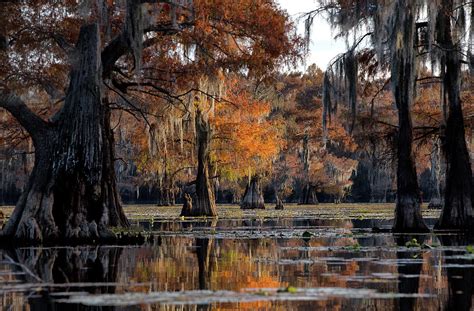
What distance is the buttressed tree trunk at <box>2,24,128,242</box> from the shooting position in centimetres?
1666

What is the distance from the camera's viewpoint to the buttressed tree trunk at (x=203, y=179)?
38.8 m

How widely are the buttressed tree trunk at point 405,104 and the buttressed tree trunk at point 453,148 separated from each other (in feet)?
3.60

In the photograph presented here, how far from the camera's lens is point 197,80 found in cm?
2511

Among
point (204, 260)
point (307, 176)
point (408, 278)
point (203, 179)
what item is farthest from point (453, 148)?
point (307, 176)

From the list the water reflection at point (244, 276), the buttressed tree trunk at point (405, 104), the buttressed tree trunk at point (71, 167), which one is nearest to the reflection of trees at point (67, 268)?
the water reflection at point (244, 276)

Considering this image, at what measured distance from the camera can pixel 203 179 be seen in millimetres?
39031

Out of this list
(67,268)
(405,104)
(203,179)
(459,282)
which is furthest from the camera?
(203,179)

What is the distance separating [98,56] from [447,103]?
31.6ft

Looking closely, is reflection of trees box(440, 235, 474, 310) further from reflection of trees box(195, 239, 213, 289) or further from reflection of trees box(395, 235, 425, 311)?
reflection of trees box(195, 239, 213, 289)

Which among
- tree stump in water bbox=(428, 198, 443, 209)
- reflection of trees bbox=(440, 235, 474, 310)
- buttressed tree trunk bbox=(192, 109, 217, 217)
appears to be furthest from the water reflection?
tree stump in water bbox=(428, 198, 443, 209)

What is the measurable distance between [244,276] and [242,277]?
0.34 ft

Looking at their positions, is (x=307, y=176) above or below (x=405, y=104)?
above

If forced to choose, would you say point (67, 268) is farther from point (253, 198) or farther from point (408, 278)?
point (253, 198)

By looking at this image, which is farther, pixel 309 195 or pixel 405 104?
pixel 309 195
